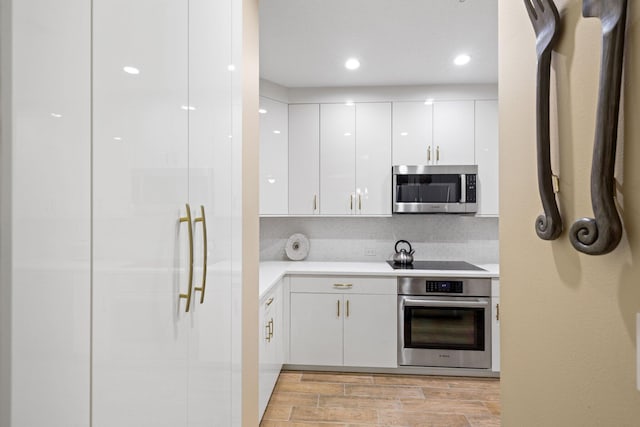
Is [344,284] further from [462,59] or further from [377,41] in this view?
[462,59]

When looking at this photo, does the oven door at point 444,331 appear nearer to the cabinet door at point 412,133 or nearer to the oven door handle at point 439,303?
the oven door handle at point 439,303

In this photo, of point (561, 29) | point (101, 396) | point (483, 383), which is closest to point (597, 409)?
point (561, 29)

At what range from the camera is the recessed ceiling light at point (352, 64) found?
2.92 metres

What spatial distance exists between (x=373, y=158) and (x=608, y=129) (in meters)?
2.96

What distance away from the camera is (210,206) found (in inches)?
45.7

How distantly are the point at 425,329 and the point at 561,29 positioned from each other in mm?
2806

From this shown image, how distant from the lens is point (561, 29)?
0.74 metres

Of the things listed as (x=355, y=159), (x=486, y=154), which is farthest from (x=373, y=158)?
(x=486, y=154)

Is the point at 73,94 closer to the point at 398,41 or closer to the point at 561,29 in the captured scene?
the point at 561,29

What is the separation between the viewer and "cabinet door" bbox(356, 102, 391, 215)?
349 centimetres

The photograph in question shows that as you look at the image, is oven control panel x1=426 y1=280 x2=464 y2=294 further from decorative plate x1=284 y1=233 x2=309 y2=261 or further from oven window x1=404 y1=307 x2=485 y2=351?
decorative plate x1=284 y1=233 x2=309 y2=261

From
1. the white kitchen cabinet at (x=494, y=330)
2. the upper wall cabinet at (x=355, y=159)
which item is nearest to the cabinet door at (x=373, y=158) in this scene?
the upper wall cabinet at (x=355, y=159)

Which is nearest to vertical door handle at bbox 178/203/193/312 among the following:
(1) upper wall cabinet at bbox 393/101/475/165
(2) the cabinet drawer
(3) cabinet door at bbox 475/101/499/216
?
(2) the cabinet drawer

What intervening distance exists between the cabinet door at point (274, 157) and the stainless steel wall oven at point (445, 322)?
4.43ft
